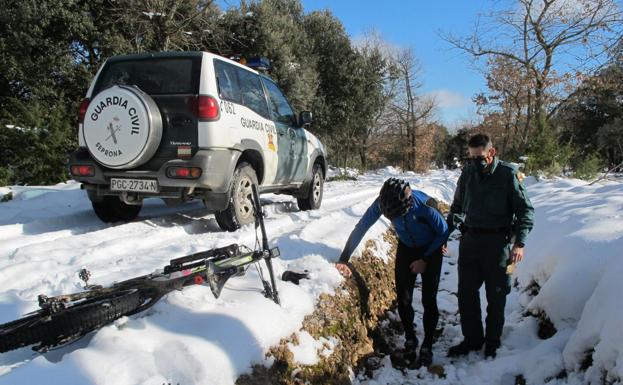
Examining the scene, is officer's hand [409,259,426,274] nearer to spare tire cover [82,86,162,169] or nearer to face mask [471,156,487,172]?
face mask [471,156,487,172]

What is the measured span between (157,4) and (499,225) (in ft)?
30.9

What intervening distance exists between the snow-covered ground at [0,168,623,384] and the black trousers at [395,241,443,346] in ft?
0.99

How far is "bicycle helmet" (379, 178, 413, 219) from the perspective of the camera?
3395 millimetres

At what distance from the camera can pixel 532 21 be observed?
20.2 metres

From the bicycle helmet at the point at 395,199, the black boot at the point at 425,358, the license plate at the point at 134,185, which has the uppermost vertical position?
the license plate at the point at 134,185

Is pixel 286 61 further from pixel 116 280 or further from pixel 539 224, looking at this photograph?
pixel 116 280

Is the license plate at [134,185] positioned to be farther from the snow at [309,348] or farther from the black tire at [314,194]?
the black tire at [314,194]

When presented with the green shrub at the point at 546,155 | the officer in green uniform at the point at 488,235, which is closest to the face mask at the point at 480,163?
the officer in green uniform at the point at 488,235

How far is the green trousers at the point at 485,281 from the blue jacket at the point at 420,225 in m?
0.25

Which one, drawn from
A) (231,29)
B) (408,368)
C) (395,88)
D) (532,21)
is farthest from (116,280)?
(395,88)

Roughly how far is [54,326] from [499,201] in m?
3.04

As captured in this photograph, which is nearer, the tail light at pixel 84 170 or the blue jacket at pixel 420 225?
the blue jacket at pixel 420 225

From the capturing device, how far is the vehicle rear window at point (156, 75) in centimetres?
437

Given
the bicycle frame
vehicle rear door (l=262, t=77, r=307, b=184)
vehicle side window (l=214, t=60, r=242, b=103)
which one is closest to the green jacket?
the bicycle frame
